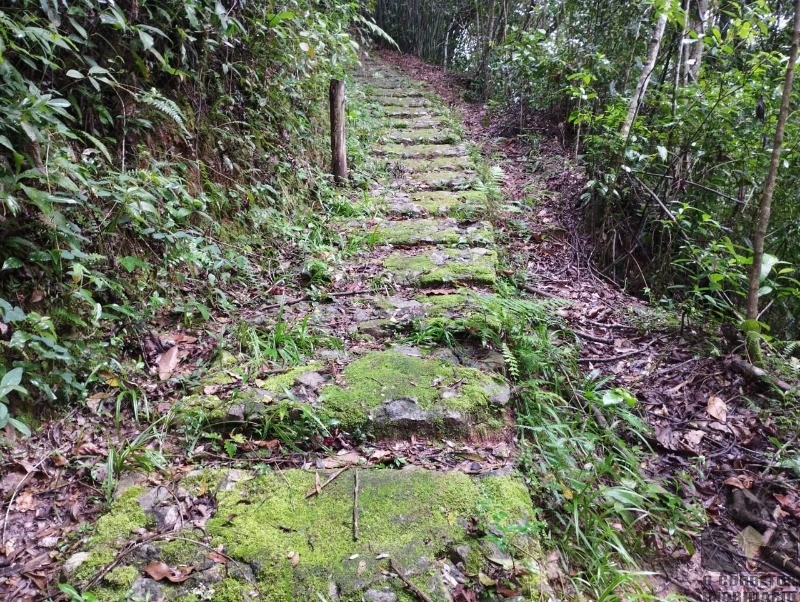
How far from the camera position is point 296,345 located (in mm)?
3043

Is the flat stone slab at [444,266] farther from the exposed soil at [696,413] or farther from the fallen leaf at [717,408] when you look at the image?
the fallen leaf at [717,408]

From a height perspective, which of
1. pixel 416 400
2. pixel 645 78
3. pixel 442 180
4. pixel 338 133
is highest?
pixel 645 78

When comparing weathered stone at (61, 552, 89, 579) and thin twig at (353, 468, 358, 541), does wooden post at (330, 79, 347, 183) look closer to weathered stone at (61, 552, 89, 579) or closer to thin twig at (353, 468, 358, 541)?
thin twig at (353, 468, 358, 541)

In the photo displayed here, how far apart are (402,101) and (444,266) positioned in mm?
6573

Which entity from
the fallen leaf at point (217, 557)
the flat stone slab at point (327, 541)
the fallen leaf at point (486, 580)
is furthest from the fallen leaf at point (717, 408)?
the fallen leaf at point (217, 557)

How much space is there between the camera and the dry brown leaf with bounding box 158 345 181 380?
269 cm

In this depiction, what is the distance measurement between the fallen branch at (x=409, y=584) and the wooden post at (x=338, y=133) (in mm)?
4570

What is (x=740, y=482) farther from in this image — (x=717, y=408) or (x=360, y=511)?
(x=360, y=511)

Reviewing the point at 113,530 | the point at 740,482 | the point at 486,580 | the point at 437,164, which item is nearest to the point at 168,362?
the point at 113,530

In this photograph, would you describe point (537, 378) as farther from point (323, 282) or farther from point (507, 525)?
point (323, 282)

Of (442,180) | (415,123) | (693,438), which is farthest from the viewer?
(415,123)

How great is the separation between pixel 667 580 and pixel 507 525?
0.91 metres

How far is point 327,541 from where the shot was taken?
1.86m

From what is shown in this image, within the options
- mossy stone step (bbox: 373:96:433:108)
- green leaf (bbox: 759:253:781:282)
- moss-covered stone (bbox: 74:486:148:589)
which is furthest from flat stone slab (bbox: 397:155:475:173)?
moss-covered stone (bbox: 74:486:148:589)
